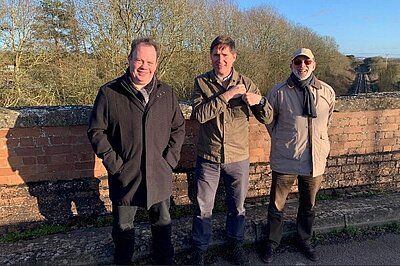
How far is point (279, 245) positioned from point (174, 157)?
4.64 feet

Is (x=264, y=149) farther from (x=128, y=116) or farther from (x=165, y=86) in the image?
(x=128, y=116)

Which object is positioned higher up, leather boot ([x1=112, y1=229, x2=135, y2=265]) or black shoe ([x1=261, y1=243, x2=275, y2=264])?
leather boot ([x1=112, y1=229, x2=135, y2=265])

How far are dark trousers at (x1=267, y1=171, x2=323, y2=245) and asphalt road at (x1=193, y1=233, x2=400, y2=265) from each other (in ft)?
0.53

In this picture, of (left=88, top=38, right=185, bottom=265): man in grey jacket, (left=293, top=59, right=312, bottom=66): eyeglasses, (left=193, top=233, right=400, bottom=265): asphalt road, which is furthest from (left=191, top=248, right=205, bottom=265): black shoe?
(left=293, top=59, right=312, bottom=66): eyeglasses

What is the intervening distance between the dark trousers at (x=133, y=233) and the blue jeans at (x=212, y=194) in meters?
0.30

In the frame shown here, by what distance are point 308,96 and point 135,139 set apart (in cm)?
152

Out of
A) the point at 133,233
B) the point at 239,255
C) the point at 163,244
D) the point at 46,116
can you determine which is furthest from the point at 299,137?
the point at 46,116

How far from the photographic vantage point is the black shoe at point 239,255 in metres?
2.95

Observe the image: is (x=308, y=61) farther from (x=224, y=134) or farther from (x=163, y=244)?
(x=163, y=244)

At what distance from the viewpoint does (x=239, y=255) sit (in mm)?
2975

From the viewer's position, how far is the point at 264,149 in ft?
12.7

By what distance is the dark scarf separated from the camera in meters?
2.93

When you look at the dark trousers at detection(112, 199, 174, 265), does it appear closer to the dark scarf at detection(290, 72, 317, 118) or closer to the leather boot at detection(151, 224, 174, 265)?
the leather boot at detection(151, 224, 174, 265)

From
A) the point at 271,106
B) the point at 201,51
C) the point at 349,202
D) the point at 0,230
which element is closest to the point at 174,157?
the point at 271,106
